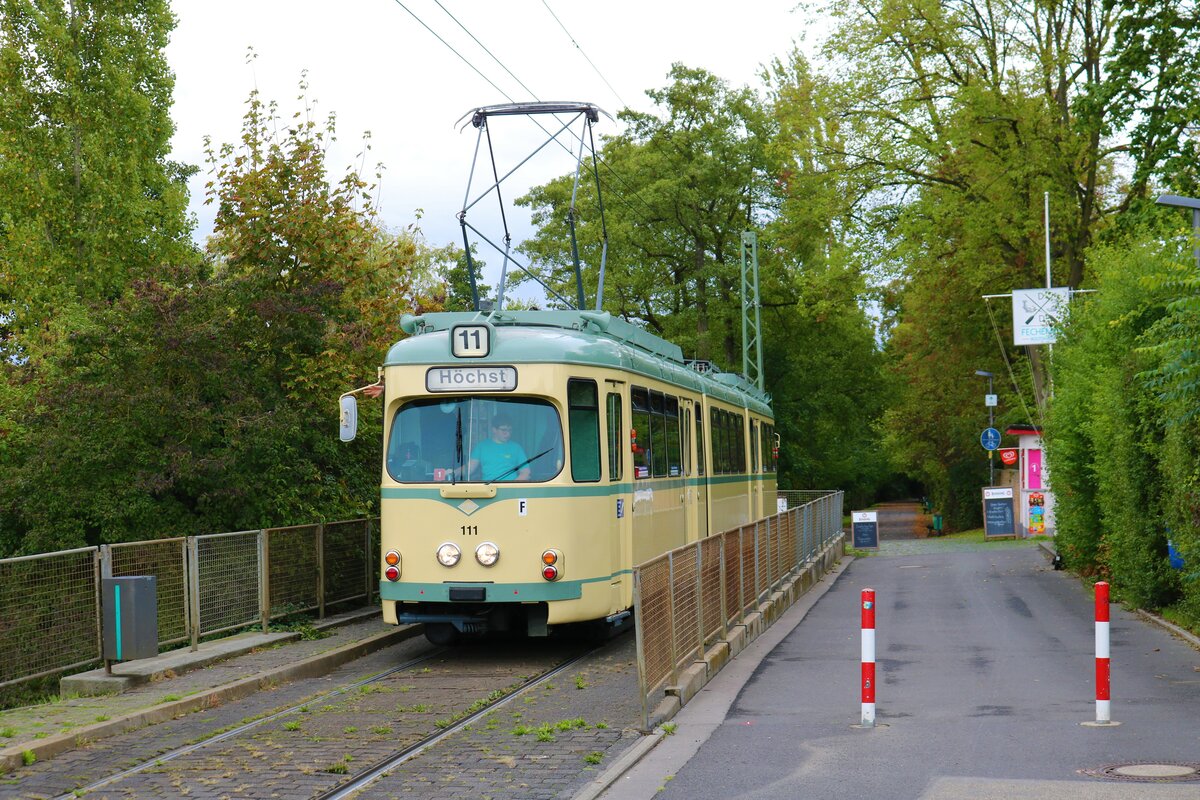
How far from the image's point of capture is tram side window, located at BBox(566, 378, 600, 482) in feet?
44.8

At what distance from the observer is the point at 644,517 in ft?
49.8

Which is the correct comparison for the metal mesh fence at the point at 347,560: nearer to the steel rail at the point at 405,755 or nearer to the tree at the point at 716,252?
the steel rail at the point at 405,755

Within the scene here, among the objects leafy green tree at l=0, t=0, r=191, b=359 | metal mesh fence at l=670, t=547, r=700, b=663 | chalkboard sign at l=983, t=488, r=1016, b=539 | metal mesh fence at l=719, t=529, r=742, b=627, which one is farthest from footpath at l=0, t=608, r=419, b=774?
chalkboard sign at l=983, t=488, r=1016, b=539

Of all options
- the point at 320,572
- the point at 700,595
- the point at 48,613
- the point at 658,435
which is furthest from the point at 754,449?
the point at 48,613

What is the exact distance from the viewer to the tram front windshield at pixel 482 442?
13547 mm

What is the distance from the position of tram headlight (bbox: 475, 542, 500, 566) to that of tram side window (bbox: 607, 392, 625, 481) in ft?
4.71

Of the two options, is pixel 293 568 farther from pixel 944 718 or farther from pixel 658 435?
pixel 944 718

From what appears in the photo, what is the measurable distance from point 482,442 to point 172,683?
3692mm

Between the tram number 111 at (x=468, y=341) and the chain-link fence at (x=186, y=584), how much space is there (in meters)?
3.07

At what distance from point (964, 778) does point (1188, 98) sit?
22.6 meters

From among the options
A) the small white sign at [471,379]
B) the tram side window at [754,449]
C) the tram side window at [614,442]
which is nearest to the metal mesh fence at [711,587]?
the tram side window at [614,442]

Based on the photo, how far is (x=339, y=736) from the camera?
31.5ft

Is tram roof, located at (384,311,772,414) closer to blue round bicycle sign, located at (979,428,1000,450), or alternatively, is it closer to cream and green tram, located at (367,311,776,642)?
cream and green tram, located at (367,311,776,642)

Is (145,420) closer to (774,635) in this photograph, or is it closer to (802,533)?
(774,635)
